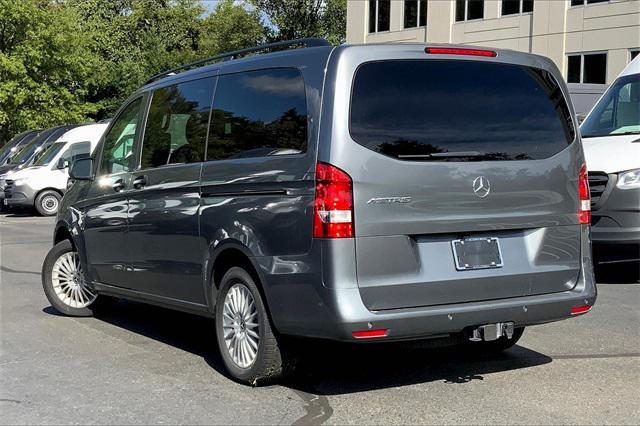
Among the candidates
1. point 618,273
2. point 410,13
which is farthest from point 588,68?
point 618,273

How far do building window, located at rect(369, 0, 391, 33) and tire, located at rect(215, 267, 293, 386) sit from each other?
32.7 metres

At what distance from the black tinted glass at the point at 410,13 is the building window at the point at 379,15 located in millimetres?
1188

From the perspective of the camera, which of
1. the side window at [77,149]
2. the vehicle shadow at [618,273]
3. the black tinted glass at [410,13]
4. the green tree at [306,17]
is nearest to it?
the vehicle shadow at [618,273]

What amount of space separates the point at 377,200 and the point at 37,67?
32.0m

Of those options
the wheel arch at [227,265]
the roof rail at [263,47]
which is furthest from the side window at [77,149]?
the wheel arch at [227,265]

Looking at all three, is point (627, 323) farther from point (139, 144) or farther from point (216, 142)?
point (139, 144)

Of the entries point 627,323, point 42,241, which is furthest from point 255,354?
point 42,241

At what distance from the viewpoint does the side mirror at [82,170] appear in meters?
7.06

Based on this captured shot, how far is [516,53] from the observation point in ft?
17.0

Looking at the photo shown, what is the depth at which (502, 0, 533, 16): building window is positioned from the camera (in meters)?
30.9

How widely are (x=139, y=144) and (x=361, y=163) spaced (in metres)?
2.56

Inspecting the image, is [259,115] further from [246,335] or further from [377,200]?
[246,335]

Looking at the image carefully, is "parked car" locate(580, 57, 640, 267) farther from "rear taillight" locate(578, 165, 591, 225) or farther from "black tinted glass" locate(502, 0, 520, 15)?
"black tinted glass" locate(502, 0, 520, 15)

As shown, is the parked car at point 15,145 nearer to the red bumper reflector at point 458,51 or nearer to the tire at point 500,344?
the tire at point 500,344
